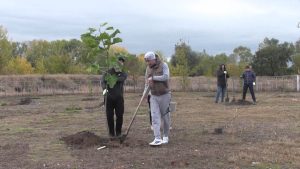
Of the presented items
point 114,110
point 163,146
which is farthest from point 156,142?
point 114,110

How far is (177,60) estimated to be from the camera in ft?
135

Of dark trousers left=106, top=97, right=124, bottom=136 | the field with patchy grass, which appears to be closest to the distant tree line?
the field with patchy grass

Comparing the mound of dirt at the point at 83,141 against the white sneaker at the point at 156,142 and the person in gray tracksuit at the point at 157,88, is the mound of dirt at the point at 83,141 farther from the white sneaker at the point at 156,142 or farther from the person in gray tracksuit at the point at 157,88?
the person in gray tracksuit at the point at 157,88

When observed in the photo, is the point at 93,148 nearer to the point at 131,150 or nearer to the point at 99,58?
the point at 131,150

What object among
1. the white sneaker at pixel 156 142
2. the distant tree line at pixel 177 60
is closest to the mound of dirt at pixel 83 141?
the white sneaker at pixel 156 142

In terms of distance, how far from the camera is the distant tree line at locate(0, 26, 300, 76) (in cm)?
4300

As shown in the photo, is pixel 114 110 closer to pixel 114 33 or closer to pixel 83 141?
pixel 83 141

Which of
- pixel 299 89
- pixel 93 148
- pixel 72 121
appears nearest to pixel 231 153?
pixel 93 148

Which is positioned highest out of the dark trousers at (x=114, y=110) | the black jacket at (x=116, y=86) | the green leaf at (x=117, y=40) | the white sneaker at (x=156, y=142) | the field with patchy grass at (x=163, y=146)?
the green leaf at (x=117, y=40)

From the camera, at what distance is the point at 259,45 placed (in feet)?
230

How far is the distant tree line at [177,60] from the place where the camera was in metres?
43.0

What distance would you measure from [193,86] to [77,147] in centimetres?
3011

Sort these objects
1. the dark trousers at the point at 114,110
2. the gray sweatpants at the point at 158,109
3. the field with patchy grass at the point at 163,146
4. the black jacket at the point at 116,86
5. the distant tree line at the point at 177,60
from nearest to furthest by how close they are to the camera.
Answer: the field with patchy grass at the point at 163,146
the gray sweatpants at the point at 158,109
the black jacket at the point at 116,86
the dark trousers at the point at 114,110
the distant tree line at the point at 177,60

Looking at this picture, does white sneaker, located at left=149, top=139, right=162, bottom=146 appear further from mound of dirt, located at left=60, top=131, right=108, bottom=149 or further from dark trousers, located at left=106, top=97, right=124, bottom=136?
dark trousers, located at left=106, top=97, right=124, bottom=136
